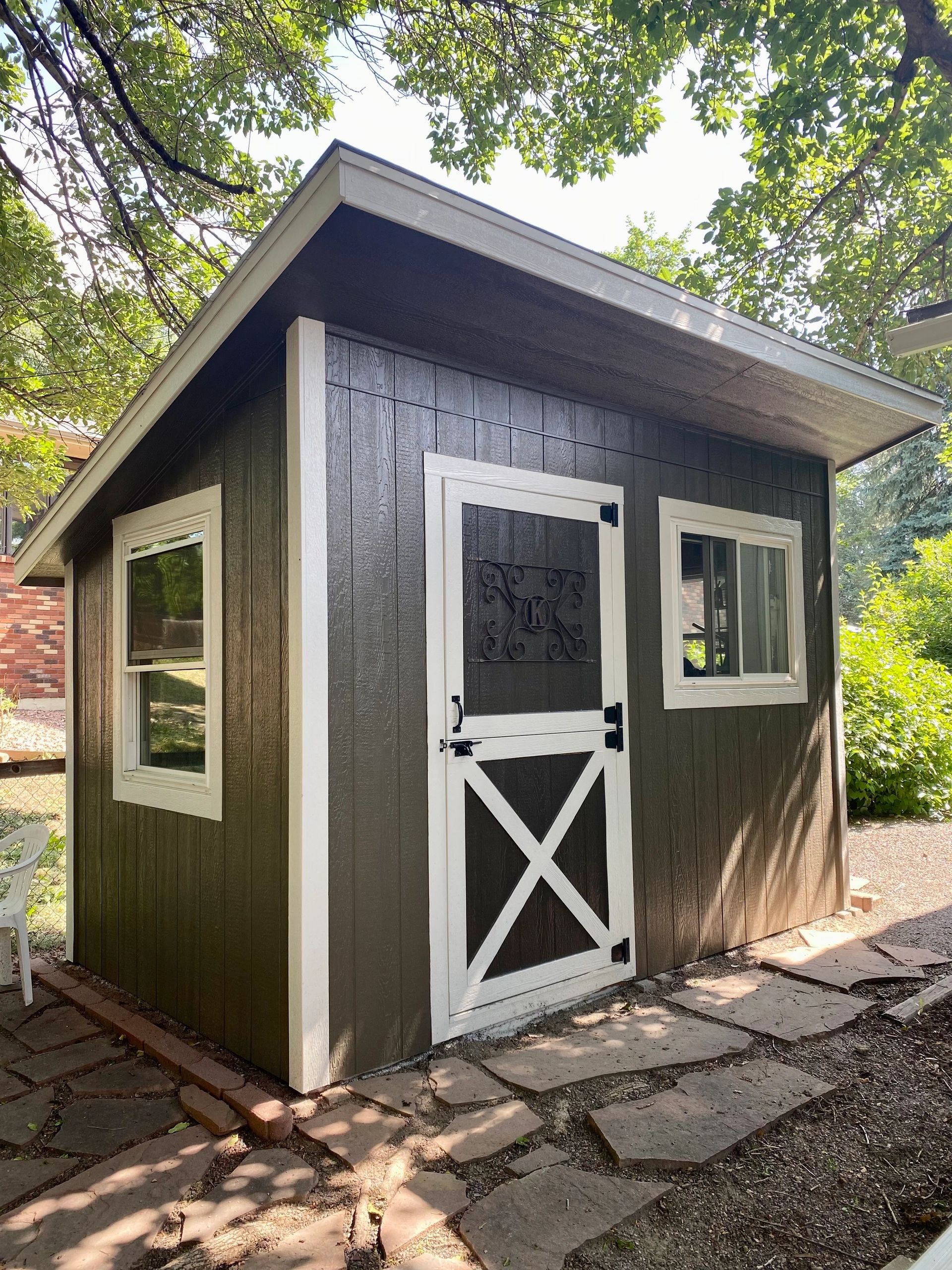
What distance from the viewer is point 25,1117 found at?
266 cm

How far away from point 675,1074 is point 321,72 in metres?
6.89

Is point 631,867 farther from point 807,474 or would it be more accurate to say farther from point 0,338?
point 0,338

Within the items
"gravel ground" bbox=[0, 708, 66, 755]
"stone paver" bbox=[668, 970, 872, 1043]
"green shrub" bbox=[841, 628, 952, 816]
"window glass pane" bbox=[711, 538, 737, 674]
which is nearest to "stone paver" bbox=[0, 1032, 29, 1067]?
"stone paver" bbox=[668, 970, 872, 1043]

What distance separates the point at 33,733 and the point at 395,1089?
766 centimetres

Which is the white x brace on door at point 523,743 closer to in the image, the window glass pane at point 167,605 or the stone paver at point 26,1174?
the window glass pane at point 167,605

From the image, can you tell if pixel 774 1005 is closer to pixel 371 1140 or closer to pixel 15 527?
pixel 371 1140

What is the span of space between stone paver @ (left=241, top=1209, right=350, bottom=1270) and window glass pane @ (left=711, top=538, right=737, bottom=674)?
303 centimetres

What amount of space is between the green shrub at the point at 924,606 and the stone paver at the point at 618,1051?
8052mm

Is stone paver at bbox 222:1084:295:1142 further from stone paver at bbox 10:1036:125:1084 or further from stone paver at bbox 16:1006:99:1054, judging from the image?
stone paver at bbox 16:1006:99:1054

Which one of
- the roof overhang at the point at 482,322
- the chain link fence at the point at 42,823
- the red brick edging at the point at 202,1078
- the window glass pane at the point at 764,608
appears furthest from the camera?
the chain link fence at the point at 42,823

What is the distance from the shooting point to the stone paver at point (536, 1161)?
222 centimetres

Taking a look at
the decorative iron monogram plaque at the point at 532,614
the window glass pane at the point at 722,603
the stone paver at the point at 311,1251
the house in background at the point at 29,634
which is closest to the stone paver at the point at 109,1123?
the stone paver at the point at 311,1251

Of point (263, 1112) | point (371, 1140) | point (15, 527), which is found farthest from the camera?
point (15, 527)

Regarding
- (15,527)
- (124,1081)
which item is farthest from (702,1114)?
(15,527)
